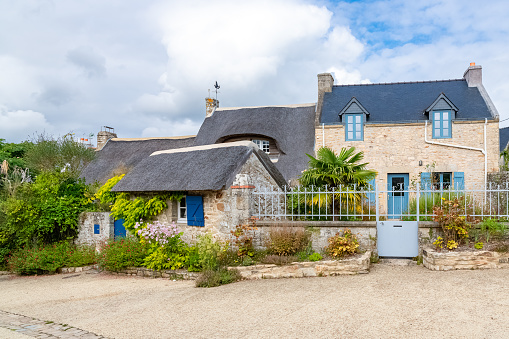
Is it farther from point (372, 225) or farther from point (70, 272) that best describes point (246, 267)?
point (70, 272)

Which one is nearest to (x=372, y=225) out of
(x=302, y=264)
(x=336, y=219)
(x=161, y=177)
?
(x=336, y=219)

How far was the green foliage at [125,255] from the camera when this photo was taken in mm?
9828

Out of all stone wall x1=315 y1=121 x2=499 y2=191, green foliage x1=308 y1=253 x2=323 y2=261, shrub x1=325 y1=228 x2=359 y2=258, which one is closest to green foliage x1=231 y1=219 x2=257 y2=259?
green foliage x1=308 y1=253 x2=323 y2=261

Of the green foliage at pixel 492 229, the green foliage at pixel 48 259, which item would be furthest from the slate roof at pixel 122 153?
the green foliage at pixel 492 229

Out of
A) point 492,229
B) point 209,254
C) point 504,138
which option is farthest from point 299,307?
point 504,138

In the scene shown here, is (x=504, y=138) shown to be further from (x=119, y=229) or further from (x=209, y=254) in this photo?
(x=119, y=229)

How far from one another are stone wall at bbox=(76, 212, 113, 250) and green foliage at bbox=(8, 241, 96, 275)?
52 cm

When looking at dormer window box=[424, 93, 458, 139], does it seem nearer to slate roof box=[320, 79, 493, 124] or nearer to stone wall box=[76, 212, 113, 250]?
slate roof box=[320, 79, 493, 124]

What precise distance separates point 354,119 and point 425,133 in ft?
9.43

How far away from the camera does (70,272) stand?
1130 cm

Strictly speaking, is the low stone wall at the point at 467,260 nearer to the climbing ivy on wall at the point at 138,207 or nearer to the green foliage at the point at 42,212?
the climbing ivy on wall at the point at 138,207

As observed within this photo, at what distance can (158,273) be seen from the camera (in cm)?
940

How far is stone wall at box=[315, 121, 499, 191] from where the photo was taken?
14.9m

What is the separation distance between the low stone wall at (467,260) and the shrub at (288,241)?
2683mm
